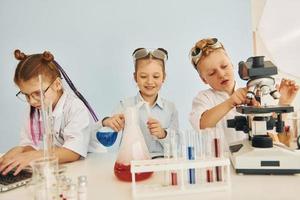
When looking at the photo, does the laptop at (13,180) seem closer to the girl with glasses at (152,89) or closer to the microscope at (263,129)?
the girl with glasses at (152,89)

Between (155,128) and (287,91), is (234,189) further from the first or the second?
(287,91)

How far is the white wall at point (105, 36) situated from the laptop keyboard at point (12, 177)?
711 millimetres

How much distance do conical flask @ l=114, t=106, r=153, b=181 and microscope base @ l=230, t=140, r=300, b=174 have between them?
0.22 m

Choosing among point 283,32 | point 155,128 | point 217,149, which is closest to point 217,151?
point 217,149

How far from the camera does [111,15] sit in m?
1.40

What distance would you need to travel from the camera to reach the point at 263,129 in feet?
2.34

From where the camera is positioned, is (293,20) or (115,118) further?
(293,20)

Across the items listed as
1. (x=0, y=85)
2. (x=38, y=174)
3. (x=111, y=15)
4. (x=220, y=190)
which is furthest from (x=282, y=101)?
(x=0, y=85)

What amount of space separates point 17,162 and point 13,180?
0.22 ft

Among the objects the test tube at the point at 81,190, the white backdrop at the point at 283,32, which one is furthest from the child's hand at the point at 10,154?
the white backdrop at the point at 283,32

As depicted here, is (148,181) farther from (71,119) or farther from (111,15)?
(111,15)

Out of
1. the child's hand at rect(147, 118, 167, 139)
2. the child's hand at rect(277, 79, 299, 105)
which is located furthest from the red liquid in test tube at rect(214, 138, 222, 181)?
the child's hand at rect(277, 79, 299, 105)

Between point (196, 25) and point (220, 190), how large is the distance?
1.01 metres

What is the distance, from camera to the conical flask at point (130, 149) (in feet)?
2.21
